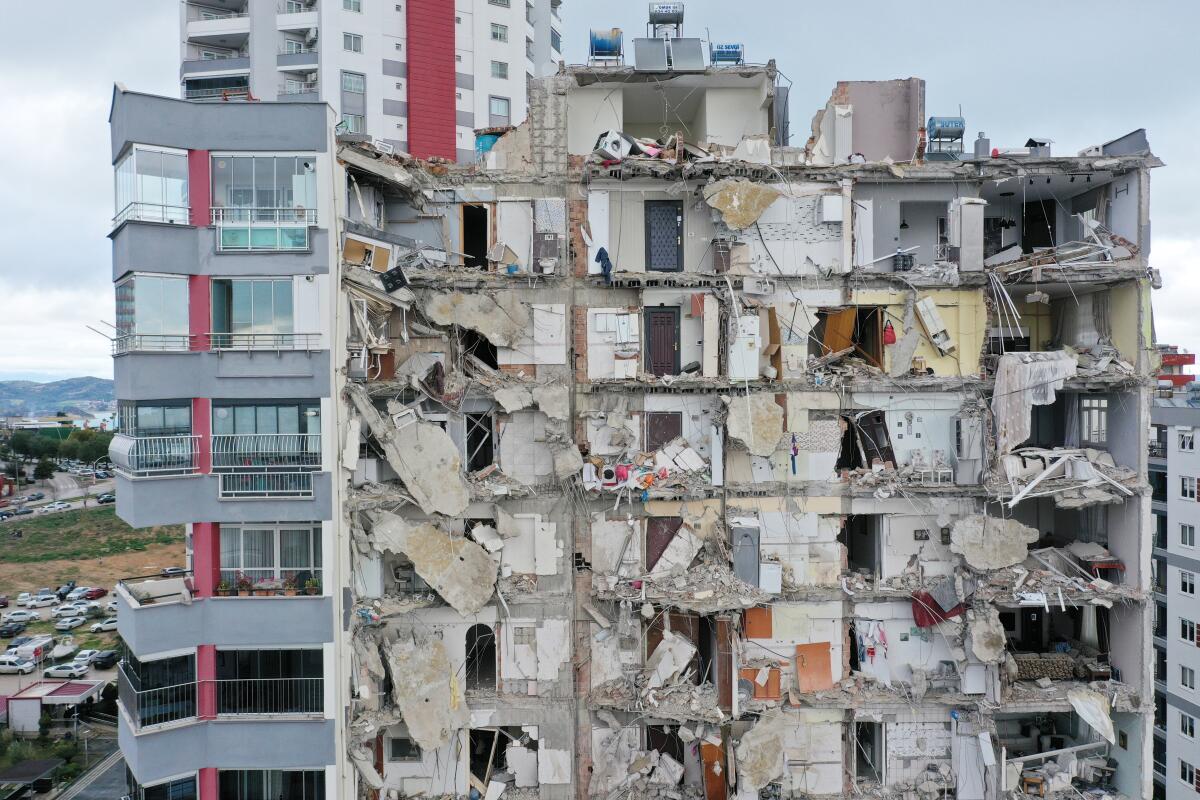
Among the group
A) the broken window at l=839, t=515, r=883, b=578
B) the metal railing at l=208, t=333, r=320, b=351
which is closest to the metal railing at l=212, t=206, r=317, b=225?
the metal railing at l=208, t=333, r=320, b=351

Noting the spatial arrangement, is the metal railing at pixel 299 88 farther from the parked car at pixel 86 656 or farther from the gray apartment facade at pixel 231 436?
the parked car at pixel 86 656

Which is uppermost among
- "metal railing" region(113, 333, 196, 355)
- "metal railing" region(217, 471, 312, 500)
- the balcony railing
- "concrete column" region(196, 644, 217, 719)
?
the balcony railing

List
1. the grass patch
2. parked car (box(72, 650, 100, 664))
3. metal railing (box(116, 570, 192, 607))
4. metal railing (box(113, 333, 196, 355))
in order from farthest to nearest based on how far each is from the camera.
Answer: the grass patch
parked car (box(72, 650, 100, 664))
metal railing (box(116, 570, 192, 607))
metal railing (box(113, 333, 196, 355))

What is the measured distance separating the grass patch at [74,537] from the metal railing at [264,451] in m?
62.5

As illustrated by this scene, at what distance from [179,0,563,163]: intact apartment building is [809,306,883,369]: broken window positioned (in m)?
26.5

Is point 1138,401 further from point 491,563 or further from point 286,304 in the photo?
point 286,304

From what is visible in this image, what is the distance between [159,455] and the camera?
17.7 meters

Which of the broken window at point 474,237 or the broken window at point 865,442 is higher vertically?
the broken window at point 474,237

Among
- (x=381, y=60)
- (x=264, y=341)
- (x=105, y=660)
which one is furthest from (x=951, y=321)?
(x=105, y=660)

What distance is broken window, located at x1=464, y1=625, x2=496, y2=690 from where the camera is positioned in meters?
22.6

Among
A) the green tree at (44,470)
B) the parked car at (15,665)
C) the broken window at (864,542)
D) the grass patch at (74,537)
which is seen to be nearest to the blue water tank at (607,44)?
the broken window at (864,542)

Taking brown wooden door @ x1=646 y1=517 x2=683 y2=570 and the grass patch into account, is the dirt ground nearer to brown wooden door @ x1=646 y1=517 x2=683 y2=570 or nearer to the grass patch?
the grass patch

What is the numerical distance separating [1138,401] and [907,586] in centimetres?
904

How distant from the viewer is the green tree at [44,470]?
10194 cm
